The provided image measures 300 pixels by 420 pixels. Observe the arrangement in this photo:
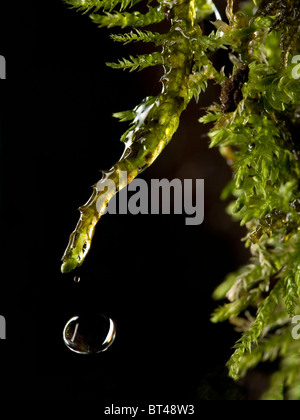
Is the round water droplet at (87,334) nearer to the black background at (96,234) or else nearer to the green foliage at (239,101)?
the green foliage at (239,101)

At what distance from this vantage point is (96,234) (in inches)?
43.9

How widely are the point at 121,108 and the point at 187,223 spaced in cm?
35

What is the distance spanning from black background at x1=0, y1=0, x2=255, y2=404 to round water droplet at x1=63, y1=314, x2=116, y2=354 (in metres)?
0.37

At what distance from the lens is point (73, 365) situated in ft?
3.54

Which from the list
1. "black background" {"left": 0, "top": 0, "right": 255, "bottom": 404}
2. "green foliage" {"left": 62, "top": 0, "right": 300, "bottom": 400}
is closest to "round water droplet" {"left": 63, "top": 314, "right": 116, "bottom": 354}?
"green foliage" {"left": 62, "top": 0, "right": 300, "bottom": 400}

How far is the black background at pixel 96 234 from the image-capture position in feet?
3.45

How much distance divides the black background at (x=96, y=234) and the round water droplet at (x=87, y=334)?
371 millimetres

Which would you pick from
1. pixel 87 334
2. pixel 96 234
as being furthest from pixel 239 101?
pixel 96 234

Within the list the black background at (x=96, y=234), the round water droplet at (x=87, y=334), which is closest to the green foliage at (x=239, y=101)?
the round water droplet at (x=87, y=334)

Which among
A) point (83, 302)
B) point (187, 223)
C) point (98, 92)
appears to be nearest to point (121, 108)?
point (98, 92)

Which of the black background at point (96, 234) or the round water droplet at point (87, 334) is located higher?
the black background at point (96, 234)

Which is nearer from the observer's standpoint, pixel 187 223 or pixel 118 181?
pixel 118 181

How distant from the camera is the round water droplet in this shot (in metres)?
0.64

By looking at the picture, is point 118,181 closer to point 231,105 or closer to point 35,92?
point 231,105
